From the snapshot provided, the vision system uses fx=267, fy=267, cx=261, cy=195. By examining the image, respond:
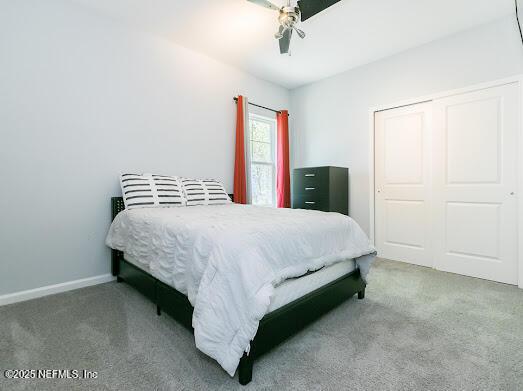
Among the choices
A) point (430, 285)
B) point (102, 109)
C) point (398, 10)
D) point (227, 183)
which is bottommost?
point (430, 285)

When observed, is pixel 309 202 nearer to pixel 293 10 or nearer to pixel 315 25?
pixel 315 25

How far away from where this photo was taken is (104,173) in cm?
259

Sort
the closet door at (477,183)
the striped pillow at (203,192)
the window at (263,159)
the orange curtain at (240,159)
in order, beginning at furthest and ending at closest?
the window at (263,159), the orange curtain at (240,159), the striped pillow at (203,192), the closet door at (477,183)

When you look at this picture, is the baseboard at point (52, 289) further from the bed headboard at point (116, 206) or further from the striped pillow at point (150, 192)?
the striped pillow at point (150, 192)

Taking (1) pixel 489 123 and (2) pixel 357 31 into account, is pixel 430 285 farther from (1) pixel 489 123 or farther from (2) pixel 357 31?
(2) pixel 357 31

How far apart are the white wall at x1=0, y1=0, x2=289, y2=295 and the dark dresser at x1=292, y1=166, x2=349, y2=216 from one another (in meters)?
1.54

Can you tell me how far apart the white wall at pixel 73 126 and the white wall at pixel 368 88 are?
1.93 meters

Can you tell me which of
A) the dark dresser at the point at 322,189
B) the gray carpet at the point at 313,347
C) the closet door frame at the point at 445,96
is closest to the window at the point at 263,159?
the dark dresser at the point at 322,189

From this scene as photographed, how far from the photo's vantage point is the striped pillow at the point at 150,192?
7.96ft

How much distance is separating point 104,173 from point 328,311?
7.70ft

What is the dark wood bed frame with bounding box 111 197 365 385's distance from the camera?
1.30 meters

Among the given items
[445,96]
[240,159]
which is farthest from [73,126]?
[445,96]

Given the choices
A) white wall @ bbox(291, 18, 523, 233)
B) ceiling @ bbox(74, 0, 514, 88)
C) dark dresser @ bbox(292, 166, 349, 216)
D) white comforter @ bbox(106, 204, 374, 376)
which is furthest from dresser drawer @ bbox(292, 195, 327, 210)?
ceiling @ bbox(74, 0, 514, 88)

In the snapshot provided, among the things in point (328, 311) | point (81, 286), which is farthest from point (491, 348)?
point (81, 286)
